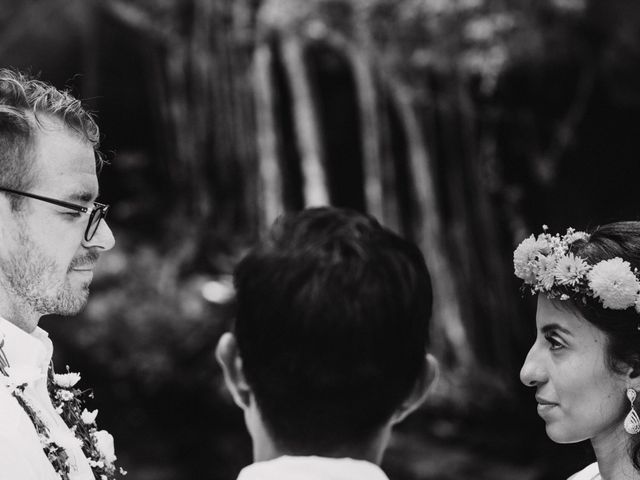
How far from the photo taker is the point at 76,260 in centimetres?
199

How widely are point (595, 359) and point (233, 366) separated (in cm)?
111

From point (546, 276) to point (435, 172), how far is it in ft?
25.1

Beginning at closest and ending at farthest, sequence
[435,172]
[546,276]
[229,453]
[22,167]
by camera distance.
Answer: [22,167]
[546,276]
[229,453]
[435,172]

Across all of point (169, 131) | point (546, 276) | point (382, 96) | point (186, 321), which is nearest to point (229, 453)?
point (186, 321)

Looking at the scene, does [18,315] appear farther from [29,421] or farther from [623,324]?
[623,324]

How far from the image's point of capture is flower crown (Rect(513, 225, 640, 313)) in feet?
6.88

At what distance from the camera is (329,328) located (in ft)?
4.18

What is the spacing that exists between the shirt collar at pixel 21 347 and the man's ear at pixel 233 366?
1.95ft

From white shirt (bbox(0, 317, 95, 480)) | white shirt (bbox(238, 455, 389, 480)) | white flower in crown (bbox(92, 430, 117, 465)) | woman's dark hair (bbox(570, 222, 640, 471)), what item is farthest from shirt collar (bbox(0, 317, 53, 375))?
woman's dark hair (bbox(570, 222, 640, 471))

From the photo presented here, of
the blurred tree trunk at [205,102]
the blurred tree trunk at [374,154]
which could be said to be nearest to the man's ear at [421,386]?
the blurred tree trunk at [374,154]

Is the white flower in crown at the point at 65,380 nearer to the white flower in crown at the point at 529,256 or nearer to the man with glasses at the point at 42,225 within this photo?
the man with glasses at the point at 42,225

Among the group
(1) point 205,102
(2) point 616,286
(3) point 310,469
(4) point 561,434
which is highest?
(1) point 205,102

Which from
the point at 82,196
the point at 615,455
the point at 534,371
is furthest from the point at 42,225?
the point at 615,455

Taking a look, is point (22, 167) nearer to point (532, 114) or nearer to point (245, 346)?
point (245, 346)
